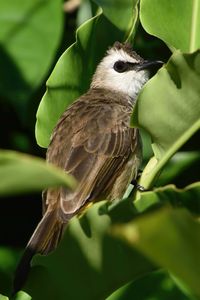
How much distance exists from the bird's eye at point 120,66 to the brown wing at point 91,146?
654 mm

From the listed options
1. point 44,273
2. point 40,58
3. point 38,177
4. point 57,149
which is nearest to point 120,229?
point 38,177

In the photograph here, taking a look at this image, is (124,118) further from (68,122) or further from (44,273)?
(44,273)

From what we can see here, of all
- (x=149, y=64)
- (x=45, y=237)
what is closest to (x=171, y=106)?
(x=45, y=237)

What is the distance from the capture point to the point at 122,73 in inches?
186

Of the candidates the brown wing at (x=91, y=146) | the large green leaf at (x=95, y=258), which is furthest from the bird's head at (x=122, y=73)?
the large green leaf at (x=95, y=258)

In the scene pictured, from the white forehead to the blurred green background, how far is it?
72 mm

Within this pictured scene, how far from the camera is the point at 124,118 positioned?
3855 millimetres

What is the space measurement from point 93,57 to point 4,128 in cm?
86

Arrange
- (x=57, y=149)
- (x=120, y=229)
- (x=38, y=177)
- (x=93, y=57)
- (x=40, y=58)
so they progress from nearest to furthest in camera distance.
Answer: (x=120, y=229) < (x=38, y=177) < (x=40, y=58) < (x=93, y=57) < (x=57, y=149)

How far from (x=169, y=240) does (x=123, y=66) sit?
3.64 meters

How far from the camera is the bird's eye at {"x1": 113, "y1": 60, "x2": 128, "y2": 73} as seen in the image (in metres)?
4.58

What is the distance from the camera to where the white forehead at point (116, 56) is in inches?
167

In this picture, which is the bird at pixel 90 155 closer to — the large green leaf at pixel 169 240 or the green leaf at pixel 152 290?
the green leaf at pixel 152 290

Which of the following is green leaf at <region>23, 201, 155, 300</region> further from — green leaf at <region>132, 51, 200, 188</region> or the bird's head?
the bird's head
